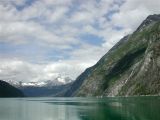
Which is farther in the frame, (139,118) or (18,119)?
(18,119)

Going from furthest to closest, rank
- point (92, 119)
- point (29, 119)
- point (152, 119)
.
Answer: point (29, 119) → point (92, 119) → point (152, 119)

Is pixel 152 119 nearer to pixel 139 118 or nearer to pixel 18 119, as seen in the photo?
pixel 139 118

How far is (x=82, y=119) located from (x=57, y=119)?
10.0 metres

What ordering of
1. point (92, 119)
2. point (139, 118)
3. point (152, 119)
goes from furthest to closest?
1. point (92, 119)
2. point (139, 118)
3. point (152, 119)

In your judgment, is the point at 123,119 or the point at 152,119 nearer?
the point at 152,119

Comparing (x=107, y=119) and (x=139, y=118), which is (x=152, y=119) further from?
(x=107, y=119)

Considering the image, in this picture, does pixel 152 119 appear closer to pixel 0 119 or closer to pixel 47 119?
pixel 47 119

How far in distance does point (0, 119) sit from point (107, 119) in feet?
105

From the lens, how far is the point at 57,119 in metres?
103

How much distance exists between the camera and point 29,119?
10319 cm

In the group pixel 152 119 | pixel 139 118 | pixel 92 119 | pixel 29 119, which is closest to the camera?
pixel 152 119

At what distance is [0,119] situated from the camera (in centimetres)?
10012

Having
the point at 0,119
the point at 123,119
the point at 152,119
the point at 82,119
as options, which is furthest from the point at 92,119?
the point at 0,119

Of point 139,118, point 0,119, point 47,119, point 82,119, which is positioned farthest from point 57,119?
point 139,118
